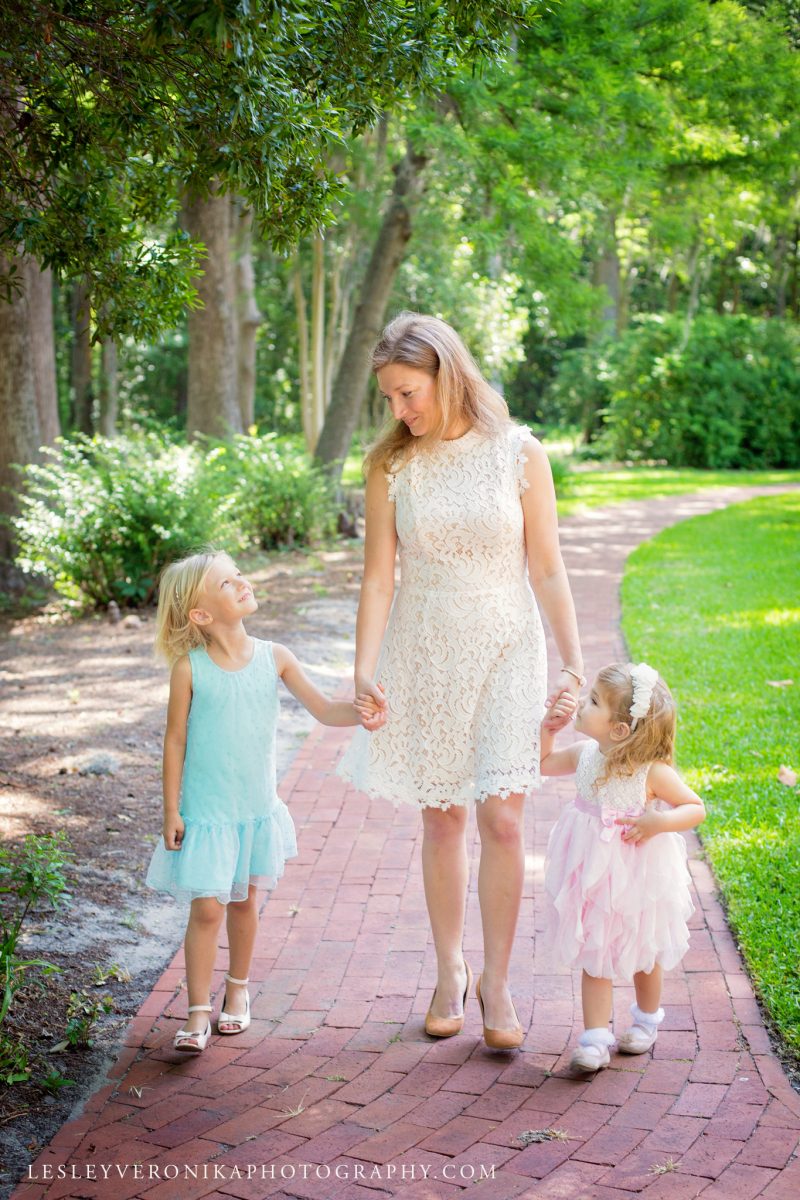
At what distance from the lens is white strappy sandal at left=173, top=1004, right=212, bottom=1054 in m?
3.49

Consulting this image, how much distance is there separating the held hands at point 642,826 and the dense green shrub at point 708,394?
2271cm

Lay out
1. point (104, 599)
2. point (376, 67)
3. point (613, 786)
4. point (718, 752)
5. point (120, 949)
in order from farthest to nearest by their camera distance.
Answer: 1. point (104, 599)
2. point (718, 752)
3. point (120, 949)
4. point (376, 67)
5. point (613, 786)

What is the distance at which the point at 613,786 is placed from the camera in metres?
3.34

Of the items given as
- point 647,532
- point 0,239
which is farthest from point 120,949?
point 647,532

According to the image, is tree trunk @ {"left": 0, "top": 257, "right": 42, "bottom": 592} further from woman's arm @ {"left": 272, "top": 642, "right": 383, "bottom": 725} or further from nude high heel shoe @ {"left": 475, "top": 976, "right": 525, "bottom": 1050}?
nude high heel shoe @ {"left": 475, "top": 976, "right": 525, "bottom": 1050}

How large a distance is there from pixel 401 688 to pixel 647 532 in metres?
12.5

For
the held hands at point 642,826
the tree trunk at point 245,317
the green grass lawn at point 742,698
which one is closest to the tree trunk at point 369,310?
the green grass lawn at point 742,698

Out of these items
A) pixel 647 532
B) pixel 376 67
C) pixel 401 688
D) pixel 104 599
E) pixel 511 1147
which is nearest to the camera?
pixel 511 1147

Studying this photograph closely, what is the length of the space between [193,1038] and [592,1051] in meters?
1.14

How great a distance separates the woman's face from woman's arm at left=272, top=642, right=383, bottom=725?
77 cm

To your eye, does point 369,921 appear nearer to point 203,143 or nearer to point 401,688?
point 401,688

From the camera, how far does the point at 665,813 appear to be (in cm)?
329

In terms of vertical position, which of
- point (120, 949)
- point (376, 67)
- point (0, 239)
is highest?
point (376, 67)

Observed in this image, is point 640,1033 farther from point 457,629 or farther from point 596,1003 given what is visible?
point 457,629
